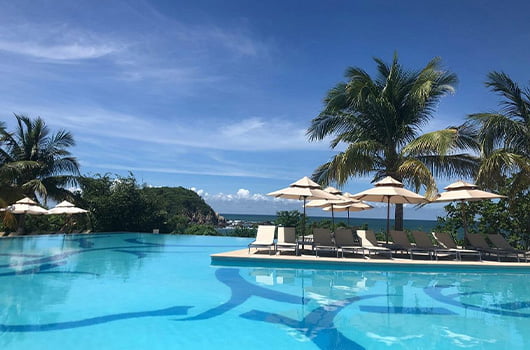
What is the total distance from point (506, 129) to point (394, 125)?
3738 millimetres

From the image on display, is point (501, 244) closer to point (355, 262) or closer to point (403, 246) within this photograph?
point (403, 246)

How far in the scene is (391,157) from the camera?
46.0 ft

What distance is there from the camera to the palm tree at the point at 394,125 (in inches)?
533

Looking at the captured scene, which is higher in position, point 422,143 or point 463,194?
point 422,143

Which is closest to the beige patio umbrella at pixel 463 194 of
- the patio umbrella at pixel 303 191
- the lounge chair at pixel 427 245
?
the lounge chair at pixel 427 245

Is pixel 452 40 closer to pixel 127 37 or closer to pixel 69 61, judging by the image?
pixel 127 37

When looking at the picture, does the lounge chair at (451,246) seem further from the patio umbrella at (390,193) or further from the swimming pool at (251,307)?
the patio umbrella at (390,193)

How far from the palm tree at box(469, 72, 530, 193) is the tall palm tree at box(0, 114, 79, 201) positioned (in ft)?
63.8

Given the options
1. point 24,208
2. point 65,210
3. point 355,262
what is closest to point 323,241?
point 355,262

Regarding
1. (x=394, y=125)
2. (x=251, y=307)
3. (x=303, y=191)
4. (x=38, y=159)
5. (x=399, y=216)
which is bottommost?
(x=251, y=307)

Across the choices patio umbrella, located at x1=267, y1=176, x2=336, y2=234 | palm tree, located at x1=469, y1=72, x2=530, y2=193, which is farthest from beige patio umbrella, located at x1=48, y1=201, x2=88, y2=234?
palm tree, located at x1=469, y1=72, x2=530, y2=193

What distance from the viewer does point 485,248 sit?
37.3 feet

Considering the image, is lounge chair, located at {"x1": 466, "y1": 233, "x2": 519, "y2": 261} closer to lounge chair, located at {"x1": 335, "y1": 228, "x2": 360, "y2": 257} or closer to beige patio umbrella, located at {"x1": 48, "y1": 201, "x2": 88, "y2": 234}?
lounge chair, located at {"x1": 335, "y1": 228, "x2": 360, "y2": 257}

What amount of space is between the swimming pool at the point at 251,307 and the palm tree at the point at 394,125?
4.64 meters
